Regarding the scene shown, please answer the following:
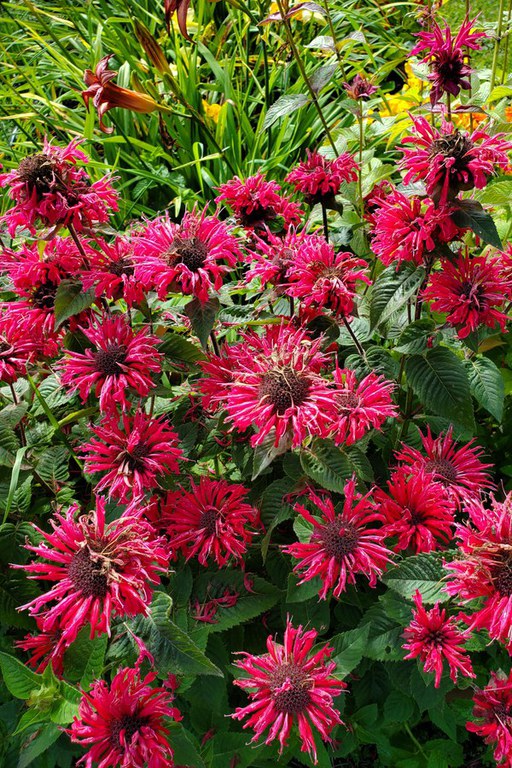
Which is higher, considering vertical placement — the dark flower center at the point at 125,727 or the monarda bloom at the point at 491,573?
the monarda bloom at the point at 491,573

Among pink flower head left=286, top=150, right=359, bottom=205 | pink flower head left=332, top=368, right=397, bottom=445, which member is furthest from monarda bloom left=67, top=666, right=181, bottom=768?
pink flower head left=286, top=150, right=359, bottom=205

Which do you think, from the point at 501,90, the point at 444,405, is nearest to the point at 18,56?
the point at 501,90

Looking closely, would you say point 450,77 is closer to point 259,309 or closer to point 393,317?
point 393,317

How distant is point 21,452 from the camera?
120 centimetres

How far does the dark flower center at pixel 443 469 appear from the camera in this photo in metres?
1.23

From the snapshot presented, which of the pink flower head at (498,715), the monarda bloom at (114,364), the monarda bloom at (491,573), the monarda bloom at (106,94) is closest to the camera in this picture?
the monarda bloom at (491,573)

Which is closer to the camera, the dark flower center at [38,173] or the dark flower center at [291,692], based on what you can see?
the dark flower center at [291,692]

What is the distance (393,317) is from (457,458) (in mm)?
271

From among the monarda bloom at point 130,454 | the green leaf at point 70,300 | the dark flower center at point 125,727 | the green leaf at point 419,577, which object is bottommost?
the green leaf at point 419,577

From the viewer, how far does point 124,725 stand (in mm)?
958

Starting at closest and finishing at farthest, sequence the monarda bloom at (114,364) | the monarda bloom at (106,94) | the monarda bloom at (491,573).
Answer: the monarda bloom at (491,573) → the monarda bloom at (114,364) → the monarda bloom at (106,94)

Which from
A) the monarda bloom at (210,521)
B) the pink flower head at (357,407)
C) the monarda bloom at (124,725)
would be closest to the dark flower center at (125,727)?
the monarda bloom at (124,725)

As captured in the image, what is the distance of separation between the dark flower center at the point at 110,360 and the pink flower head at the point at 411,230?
1.46ft

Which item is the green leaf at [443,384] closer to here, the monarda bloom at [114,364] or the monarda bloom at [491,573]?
the monarda bloom at [491,573]
